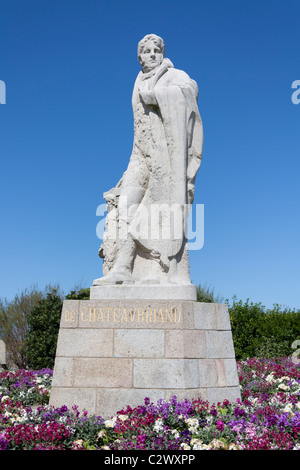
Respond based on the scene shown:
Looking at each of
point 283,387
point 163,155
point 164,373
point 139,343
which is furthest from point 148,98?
point 283,387

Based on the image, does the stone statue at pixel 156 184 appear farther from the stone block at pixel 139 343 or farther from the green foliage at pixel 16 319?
the green foliage at pixel 16 319

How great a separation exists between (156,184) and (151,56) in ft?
6.88

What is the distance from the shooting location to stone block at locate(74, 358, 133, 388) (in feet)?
20.6

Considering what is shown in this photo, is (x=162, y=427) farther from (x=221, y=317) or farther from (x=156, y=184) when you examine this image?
(x=156, y=184)

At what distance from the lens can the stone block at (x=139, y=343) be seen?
6.34 m

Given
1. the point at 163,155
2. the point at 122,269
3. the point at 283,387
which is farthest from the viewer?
the point at 283,387

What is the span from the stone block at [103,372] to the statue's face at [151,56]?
15.1 ft

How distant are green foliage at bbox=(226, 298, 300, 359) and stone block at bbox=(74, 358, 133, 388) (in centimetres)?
1051

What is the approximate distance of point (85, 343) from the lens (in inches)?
258

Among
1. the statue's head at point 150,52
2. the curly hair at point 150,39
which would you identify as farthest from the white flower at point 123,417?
the curly hair at point 150,39

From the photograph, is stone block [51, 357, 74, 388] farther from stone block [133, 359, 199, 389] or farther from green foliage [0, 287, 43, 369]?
green foliage [0, 287, 43, 369]

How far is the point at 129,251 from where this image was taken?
7141 mm
